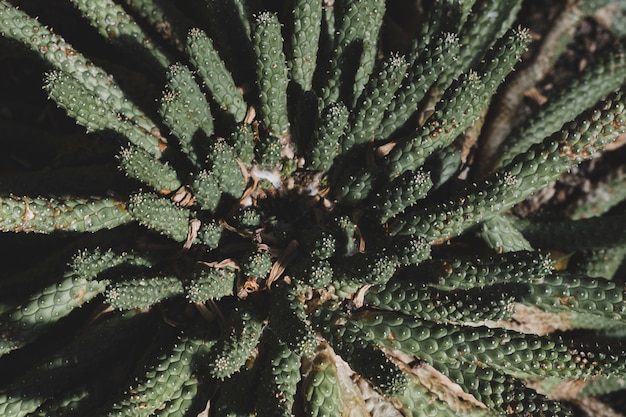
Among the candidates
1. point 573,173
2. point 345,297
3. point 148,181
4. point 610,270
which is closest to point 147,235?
point 148,181

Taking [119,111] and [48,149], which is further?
[48,149]

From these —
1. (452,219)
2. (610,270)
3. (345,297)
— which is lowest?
(345,297)

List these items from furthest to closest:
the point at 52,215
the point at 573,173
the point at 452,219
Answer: the point at 573,173 < the point at 452,219 < the point at 52,215

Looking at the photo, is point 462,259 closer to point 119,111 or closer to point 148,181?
point 148,181

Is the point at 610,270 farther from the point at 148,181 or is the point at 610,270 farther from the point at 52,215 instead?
the point at 52,215

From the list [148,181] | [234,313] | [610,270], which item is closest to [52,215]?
[148,181]

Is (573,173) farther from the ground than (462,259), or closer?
farther from the ground

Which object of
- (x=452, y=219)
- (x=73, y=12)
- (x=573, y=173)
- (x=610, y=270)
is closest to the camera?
(x=452, y=219)
